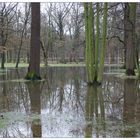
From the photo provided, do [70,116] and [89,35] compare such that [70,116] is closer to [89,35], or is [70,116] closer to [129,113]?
[129,113]

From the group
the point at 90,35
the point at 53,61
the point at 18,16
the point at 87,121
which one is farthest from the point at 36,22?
the point at 53,61

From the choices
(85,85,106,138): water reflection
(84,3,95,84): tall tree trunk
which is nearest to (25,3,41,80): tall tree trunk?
(84,3,95,84): tall tree trunk

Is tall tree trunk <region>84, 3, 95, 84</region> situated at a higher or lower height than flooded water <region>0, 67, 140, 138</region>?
higher

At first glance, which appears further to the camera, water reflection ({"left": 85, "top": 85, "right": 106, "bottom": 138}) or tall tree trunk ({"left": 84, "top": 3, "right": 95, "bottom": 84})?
tall tree trunk ({"left": 84, "top": 3, "right": 95, "bottom": 84})

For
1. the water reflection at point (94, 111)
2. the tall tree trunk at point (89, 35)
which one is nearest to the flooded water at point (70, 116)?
the water reflection at point (94, 111)

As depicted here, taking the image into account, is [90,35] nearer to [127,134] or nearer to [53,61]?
[127,134]

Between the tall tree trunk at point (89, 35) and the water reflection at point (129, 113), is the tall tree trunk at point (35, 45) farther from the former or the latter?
the water reflection at point (129, 113)

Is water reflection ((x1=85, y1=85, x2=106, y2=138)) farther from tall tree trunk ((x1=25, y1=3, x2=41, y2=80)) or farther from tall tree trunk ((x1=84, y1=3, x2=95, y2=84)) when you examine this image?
tall tree trunk ((x1=25, y1=3, x2=41, y2=80))

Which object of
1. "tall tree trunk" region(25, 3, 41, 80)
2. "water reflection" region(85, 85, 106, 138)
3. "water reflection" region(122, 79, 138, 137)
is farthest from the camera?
"tall tree trunk" region(25, 3, 41, 80)

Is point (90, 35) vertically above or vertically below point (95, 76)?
above

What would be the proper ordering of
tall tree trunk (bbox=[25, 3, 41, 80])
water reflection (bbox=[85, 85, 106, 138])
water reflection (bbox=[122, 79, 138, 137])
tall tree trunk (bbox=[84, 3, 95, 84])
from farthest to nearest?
tall tree trunk (bbox=[25, 3, 41, 80]) → tall tree trunk (bbox=[84, 3, 95, 84]) → water reflection (bbox=[85, 85, 106, 138]) → water reflection (bbox=[122, 79, 138, 137])

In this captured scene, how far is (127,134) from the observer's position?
6551 millimetres

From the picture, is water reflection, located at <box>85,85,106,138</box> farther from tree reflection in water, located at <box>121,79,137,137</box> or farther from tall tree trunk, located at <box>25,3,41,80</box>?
tall tree trunk, located at <box>25,3,41,80</box>

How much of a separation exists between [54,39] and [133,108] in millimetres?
44825
